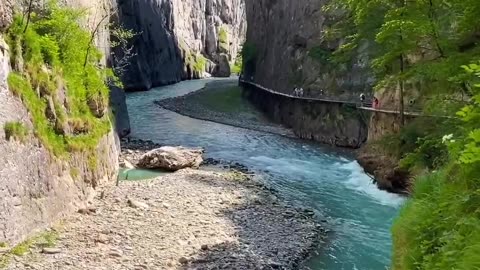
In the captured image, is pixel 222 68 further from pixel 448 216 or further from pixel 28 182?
pixel 448 216

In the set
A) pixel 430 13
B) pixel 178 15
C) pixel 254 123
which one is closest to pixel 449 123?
pixel 430 13

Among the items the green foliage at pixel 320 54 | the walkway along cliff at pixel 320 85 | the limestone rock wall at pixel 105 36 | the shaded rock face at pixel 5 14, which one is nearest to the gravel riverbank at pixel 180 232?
the shaded rock face at pixel 5 14

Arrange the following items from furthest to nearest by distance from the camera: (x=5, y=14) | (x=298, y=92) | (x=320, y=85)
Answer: (x=298, y=92)
(x=320, y=85)
(x=5, y=14)

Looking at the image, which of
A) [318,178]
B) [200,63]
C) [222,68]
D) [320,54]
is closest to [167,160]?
[318,178]

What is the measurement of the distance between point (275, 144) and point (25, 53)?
22.3m

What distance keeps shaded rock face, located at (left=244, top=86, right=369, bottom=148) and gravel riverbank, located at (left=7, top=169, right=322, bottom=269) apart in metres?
15.5

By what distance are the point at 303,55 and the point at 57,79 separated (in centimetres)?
2981

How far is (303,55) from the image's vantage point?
43.8 meters

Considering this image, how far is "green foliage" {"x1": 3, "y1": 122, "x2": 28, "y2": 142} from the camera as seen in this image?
12695 mm

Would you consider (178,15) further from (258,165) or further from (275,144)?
(258,165)

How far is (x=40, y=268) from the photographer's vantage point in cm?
1151

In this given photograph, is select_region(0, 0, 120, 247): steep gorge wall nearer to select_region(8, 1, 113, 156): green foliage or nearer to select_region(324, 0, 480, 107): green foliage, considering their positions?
select_region(8, 1, 113, 156): green foliage

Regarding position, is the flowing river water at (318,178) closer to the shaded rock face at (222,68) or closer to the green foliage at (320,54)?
the green foliage at (320,54)

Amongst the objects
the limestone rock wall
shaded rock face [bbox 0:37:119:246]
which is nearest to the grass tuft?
shaded rock face [bbox 0:37:119:246]
